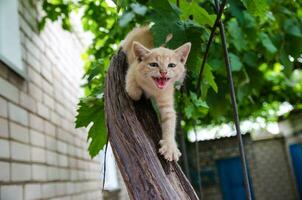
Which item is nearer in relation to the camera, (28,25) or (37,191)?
(37,191)

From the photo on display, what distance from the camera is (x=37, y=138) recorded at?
257cm

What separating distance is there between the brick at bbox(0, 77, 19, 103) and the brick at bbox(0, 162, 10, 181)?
1.16ft

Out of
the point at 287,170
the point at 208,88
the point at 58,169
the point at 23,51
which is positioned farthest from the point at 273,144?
the point at 208,88

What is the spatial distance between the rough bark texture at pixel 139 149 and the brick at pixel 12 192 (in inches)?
39.6

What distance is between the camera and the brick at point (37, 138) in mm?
2463

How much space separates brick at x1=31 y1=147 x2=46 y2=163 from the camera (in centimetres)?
242

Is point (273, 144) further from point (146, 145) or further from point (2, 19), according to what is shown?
point (146, 145)

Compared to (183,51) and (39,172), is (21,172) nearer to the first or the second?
(39,172)

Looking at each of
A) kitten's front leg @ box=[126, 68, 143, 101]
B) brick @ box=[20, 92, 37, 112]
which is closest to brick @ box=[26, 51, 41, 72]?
brick @ box=[20, 92, 37, 112]

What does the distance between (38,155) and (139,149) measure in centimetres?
176

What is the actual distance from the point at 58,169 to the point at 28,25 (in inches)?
41.0

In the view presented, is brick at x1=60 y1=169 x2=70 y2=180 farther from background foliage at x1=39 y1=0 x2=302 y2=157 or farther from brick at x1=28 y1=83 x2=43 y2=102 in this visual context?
background foliage at x1=39 y1=0 x2=302 y2=157

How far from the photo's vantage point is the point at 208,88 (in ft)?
4.62

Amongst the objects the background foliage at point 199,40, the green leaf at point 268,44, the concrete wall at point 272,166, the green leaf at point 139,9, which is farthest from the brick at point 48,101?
the concrete wall at point 272,166
